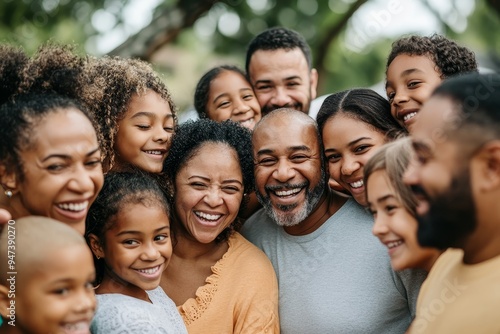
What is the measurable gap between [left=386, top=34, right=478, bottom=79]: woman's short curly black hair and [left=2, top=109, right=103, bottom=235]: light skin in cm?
222

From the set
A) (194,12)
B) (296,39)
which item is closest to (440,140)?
(296,39)

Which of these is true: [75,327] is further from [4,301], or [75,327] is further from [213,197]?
[213,197]

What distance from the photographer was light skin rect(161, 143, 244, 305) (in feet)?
13.1

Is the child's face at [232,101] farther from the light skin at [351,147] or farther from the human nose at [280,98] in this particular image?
the light skin at [351,147]

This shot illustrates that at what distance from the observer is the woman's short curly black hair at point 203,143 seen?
4.18 meters

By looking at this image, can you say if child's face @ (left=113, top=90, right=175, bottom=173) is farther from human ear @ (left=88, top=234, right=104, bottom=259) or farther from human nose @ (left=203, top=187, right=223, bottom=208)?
human ear @ (left=88, top=234, right=104, bottom=259)

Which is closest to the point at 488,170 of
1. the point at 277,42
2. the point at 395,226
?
the point at 395,226

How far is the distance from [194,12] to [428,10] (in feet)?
9.21

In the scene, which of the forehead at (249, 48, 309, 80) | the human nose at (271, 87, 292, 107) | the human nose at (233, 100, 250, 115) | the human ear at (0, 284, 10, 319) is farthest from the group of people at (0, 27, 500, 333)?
the forehead at (249, 48, 309, 80)

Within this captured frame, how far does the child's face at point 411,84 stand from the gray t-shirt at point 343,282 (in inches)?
26.5

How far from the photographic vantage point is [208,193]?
4.01 meters

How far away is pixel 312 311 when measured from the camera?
3.86 metres

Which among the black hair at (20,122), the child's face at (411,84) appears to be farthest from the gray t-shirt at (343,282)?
the black hair at (20,122)

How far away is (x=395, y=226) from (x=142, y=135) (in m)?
1.76
